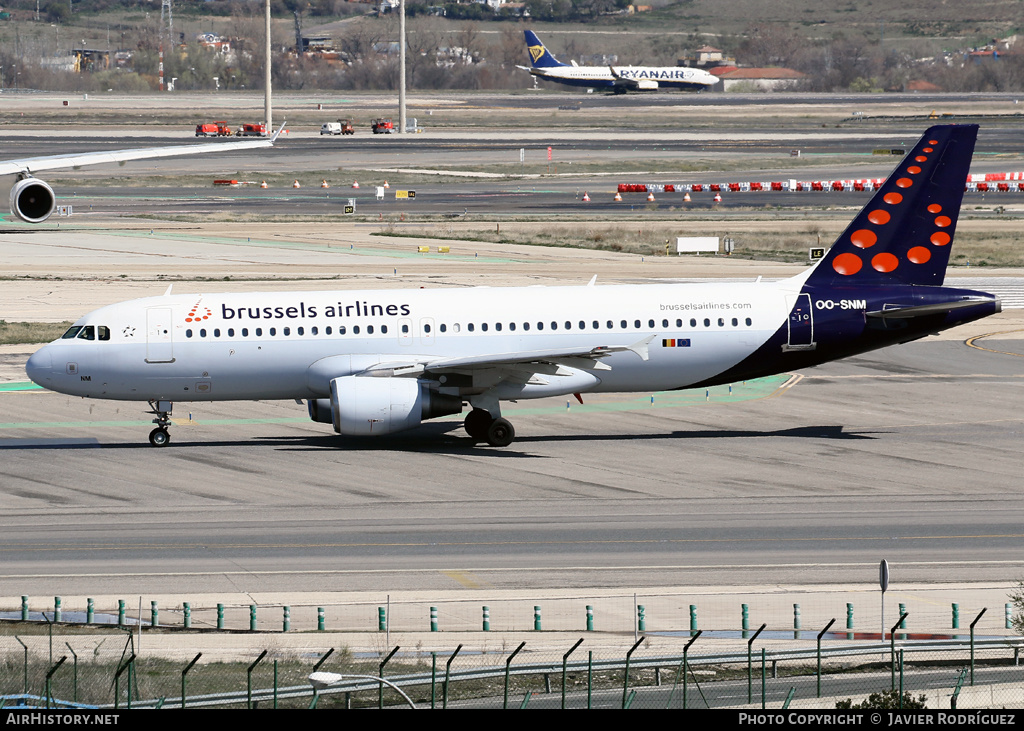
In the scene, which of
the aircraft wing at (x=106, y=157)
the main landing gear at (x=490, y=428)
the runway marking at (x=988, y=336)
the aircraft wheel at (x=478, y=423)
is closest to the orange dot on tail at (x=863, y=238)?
the main landing gear at (x=490, y=428)

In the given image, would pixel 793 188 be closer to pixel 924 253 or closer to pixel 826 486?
pixel 924 253

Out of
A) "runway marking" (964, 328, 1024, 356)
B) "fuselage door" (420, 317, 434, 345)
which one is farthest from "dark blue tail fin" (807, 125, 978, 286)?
"runway marking" (964, 328, 1024, 356)

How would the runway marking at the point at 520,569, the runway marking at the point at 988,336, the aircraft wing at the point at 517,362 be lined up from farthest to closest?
the runway marking at the point at 988,336 < the aircraft wing at the point at 517,362 < the runway marking at the point at 520,569

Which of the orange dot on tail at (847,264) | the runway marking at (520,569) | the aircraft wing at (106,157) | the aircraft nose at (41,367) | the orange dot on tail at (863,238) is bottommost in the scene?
the runway marking at (520,569)

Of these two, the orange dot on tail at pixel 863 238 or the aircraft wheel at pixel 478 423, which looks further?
the orange dot on tail at pixel 863 238

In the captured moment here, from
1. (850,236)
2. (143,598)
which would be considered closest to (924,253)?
(850,236)

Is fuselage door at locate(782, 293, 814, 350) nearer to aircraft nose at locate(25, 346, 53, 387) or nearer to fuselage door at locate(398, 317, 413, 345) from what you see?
fuselage door at locate(398, 317, 413, 345)

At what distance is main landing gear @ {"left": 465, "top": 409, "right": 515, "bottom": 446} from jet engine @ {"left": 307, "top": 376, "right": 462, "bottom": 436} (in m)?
1.65

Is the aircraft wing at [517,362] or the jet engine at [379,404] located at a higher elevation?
the aircraft wing at [517,362]

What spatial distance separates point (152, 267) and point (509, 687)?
59476 millimetres

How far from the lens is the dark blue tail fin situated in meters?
44.6

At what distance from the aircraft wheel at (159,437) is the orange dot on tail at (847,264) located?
21073 mm

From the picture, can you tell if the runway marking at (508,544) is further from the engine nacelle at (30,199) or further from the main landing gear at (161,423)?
the engine nacelle at (30,199)

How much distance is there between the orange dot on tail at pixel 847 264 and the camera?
44.3 metres
